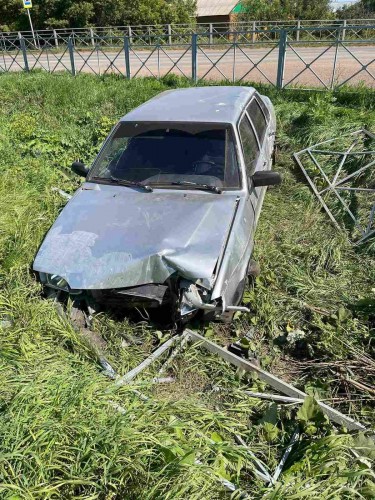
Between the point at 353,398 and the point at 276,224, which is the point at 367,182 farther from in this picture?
the point at 353,398

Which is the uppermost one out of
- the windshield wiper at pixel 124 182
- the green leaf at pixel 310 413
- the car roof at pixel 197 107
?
the car roof at pixel 197 107

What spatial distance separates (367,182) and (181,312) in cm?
399

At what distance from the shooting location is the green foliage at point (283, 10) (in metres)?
30.0

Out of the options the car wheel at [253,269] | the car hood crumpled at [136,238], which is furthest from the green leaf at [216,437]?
the car wheel at [253,269]

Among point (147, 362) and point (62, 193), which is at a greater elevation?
point (62, 193)

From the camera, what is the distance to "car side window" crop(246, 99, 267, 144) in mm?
4707

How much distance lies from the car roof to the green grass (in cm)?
140

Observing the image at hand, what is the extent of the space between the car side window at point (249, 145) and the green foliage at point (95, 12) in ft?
92.1

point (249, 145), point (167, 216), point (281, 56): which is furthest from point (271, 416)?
point (281, 56)

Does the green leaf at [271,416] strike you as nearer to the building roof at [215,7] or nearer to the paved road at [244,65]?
the paved road at [244,65]

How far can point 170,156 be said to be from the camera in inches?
151

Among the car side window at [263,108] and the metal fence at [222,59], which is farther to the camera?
the metal fence at [222,59]

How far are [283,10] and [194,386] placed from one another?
3378 cm

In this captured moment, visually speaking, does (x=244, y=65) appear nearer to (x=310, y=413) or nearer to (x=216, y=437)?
(x=310, y=413)
